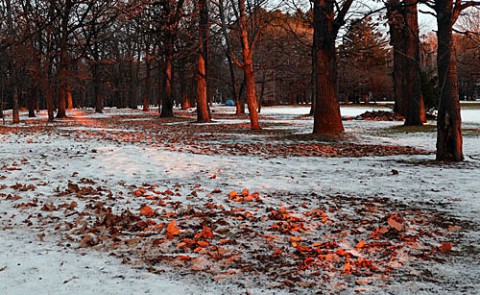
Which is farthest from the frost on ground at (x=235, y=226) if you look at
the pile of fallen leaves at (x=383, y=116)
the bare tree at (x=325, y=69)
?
the pile of fallen leaves at (x=383, y=116)

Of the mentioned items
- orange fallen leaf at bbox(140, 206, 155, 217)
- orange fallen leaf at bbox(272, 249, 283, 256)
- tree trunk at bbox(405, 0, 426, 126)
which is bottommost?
orange fallen leaf at bbox(272, 249, 283, 256)

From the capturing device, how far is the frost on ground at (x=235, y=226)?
3.29 meters

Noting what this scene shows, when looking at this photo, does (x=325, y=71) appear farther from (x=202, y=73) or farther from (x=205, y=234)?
(x=205, y=234)

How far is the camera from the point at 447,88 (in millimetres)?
8438

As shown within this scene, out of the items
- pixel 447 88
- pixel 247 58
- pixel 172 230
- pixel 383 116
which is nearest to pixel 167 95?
pixel 247 58

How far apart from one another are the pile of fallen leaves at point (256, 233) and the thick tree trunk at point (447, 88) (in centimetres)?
370

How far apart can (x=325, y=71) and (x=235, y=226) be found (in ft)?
33.7

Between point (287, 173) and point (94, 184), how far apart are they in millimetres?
3422

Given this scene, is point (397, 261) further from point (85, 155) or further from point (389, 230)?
point (85, 155)

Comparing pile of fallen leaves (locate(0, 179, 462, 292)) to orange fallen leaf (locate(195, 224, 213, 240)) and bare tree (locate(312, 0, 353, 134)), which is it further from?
bare tree (locate(312, 0, 353, 134))

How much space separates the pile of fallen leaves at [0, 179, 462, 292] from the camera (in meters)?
3.47

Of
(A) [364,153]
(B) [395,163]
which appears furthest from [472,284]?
(A) [364,153]

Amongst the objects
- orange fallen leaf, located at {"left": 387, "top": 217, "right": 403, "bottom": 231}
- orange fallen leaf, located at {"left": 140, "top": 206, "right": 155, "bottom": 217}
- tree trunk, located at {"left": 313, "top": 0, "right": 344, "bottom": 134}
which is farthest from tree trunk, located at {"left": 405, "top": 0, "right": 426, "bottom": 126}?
orange fallen leaf, located at {"left": 140, "top": 206, "right": 155, "bottom": 217}

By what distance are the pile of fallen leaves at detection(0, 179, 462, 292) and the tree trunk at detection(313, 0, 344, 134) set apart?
28.2 feet
